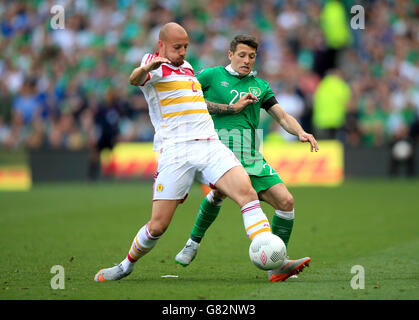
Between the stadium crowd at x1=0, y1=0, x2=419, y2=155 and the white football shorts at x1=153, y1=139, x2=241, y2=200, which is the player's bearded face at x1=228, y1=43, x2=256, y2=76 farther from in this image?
the stadium crowd at x1=0, y1=0, x2=419, y2=155

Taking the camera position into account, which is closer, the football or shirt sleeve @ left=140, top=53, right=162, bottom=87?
the football

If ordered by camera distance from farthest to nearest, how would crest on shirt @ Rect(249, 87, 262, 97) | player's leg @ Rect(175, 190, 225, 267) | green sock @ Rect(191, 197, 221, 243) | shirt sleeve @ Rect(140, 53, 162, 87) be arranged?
green sock @ Rect(191, 197, 221, 243)
player's leg @ Rect(175, 190, 225, 267)
crest on shirt @ Rect(249, 87, 262, 97)
shirt sleeve @ Rect(140, 53, 162, 87)

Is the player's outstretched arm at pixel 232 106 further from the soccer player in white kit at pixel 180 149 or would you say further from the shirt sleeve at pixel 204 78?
the soccer player in white kit at pixel 180 149

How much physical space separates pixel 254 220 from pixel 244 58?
1.64 m

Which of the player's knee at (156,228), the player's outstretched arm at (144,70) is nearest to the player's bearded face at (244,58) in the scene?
the player's outstretched arm at (144,70)

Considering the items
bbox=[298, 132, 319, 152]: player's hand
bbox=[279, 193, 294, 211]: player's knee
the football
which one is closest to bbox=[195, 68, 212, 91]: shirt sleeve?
bbox=[298, 132, 319, 152]: player's hand

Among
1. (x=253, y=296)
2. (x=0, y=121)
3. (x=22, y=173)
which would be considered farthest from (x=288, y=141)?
(x=253, y=296)

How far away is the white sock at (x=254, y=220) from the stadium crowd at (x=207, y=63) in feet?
43.5

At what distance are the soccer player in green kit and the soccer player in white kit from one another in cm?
55

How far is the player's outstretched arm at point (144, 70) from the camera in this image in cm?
592

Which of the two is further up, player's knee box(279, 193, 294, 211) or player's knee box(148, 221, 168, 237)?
player's knee box(279, 193, 294, 211)

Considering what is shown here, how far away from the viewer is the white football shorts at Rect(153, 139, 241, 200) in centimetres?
624

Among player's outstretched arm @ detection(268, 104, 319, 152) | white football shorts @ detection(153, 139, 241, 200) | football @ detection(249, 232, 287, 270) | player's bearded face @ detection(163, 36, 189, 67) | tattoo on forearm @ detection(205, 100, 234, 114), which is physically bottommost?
football @ detection(249, 232, 287, 270)
